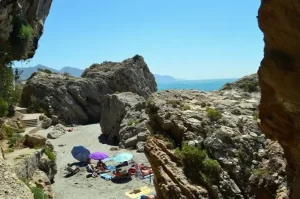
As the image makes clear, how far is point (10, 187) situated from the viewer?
12.6 m

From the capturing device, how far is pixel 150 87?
233ft

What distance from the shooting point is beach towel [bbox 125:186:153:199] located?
25016mm

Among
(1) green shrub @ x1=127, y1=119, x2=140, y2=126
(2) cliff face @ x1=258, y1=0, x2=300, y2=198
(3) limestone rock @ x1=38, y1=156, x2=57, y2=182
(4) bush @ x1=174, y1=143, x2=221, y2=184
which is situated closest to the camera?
(2) cliff face @ x1=258, y1=0, x2=300, y2=198

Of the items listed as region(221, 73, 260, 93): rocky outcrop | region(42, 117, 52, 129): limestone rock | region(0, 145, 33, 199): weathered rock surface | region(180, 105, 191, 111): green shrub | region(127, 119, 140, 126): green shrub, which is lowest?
region(42, 117, 52, 129): limestone rock

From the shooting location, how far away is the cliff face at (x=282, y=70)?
711 centimetres

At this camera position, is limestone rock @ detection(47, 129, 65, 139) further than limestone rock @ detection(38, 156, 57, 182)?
Yes

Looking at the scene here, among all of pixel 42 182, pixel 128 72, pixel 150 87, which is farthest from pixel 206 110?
pixel 150 87

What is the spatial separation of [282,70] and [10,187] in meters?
10.7

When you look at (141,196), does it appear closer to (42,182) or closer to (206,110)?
(42,182)

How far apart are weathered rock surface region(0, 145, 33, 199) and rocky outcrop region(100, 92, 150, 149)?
25.3m

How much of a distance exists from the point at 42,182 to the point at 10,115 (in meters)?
14.0

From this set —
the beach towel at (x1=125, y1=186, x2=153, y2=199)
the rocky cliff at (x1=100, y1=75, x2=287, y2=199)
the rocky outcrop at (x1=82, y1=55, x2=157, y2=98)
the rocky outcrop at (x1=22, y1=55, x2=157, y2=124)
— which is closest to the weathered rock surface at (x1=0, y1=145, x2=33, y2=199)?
the rocky cliff at (x1=100, y1=75, x2=287, y2=199)

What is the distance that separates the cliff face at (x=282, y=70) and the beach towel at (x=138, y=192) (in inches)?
673

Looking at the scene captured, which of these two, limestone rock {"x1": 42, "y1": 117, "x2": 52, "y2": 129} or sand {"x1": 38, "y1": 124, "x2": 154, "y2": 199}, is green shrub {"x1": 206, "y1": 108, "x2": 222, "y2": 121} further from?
limestone rock {"x1": 42, "y1": 117, "x2": 52, "y2": 129}
